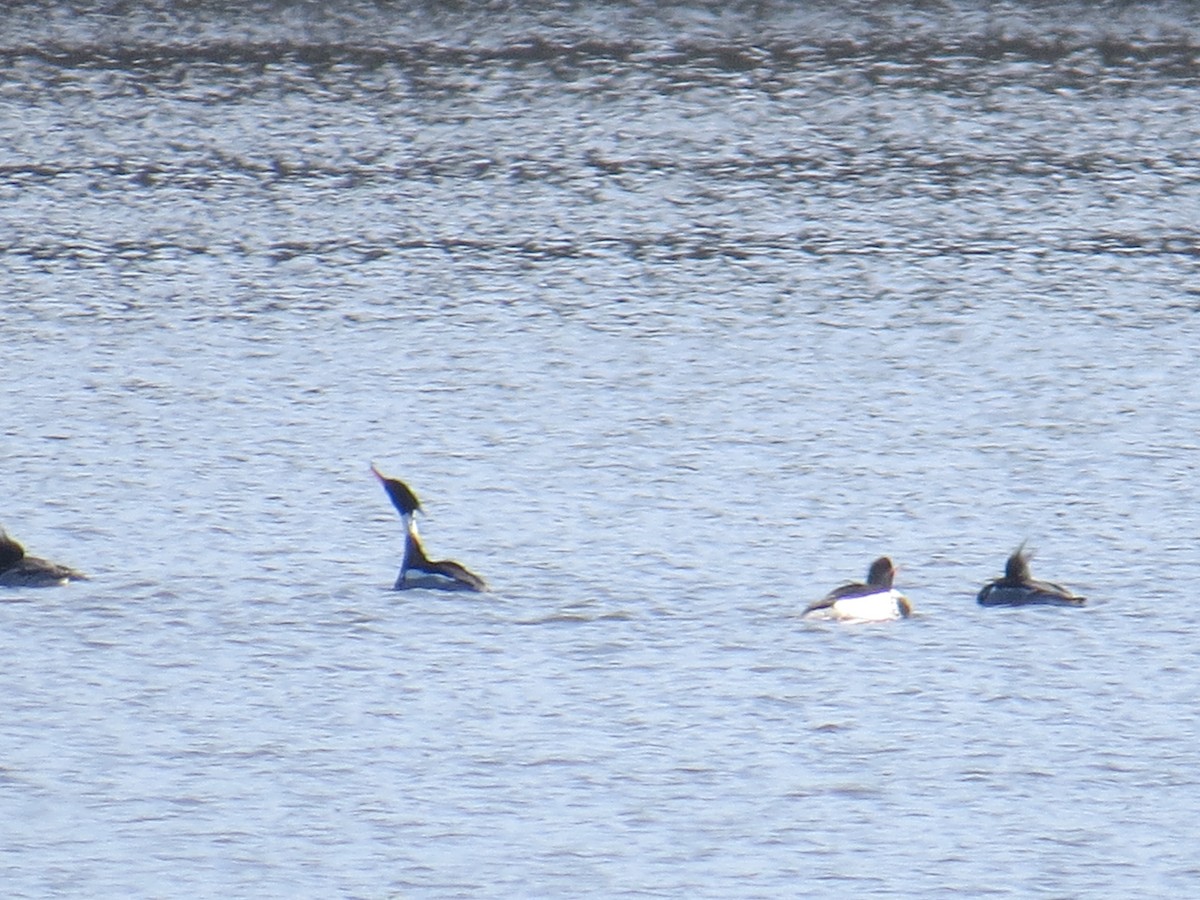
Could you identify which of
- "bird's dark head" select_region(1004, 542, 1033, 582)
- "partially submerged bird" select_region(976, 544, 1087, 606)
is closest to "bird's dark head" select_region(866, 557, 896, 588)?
"partially submerged bird" select_region(976, 544, 1087, 606)

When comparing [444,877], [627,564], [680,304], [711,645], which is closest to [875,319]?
[680,304]

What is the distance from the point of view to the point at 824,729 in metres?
17.0

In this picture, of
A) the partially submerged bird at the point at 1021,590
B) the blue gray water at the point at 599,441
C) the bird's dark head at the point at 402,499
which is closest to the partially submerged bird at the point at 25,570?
the blue gray water at the point at 599,441

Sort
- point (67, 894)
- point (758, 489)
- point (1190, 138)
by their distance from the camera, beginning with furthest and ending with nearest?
point (1190, 138) → point (758, 489) → point (67, 894)

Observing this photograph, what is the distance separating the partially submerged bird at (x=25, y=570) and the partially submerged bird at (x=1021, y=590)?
7450mm

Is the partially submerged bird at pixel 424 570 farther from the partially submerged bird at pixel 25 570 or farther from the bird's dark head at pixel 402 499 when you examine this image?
the partially submerged bird at pixel 25 570

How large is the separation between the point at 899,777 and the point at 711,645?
118 inches

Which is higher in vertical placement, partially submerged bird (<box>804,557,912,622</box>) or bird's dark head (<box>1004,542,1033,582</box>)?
bird's dark head (<box>1004,542,1033,582</box>)

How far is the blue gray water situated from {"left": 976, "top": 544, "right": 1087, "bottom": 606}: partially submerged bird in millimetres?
161

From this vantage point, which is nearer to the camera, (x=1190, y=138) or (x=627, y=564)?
(x=627, y=564)

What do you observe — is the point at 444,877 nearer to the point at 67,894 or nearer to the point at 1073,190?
the point at 67,894

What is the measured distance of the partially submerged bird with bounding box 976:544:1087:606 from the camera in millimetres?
19562

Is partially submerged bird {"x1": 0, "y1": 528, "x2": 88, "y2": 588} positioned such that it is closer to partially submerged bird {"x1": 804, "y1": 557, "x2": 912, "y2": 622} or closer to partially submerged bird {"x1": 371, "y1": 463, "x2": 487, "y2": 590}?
partially submerged bird {"x1": 371, "y1": 463, "x2": 487, "y2": 590}

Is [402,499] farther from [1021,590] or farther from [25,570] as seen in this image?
[1021,590]
